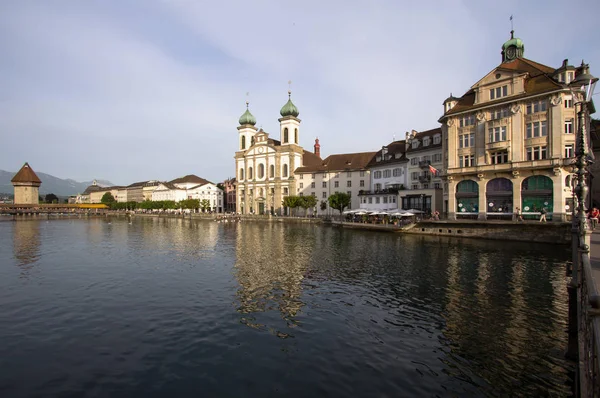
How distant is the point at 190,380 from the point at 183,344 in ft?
9.12

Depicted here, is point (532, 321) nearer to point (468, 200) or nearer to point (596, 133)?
point (468, 200)

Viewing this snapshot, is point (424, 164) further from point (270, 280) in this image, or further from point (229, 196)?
point (229, 196)

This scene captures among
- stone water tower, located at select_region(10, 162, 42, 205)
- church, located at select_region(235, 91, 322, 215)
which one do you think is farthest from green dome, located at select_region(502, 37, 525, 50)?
stone water tower, located at select_region(10, 162, 42, 205)

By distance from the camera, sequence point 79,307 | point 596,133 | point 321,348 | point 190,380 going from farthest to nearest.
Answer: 1. point 596,133
2. point 79,307
3. point 321,348
4. point 190,380

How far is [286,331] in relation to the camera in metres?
14.5

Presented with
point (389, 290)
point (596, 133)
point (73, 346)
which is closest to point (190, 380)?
point (73, 346)

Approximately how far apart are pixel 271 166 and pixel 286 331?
105 meters

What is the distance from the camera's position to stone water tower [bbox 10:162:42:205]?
6339 inches

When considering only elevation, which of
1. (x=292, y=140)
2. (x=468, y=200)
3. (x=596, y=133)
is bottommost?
(x=468, y=200)

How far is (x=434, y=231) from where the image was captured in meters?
52.8

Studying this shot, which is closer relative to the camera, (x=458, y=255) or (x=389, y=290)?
(x=389, y=290)

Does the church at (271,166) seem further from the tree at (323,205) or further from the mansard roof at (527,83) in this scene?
the mansard roof at (527,83)

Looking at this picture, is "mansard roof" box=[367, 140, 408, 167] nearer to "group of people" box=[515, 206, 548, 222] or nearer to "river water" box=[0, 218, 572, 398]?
"group of people" box=[515, 206, 548, 222]

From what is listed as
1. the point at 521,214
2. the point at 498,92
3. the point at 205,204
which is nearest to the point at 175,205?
the point at 205,204
